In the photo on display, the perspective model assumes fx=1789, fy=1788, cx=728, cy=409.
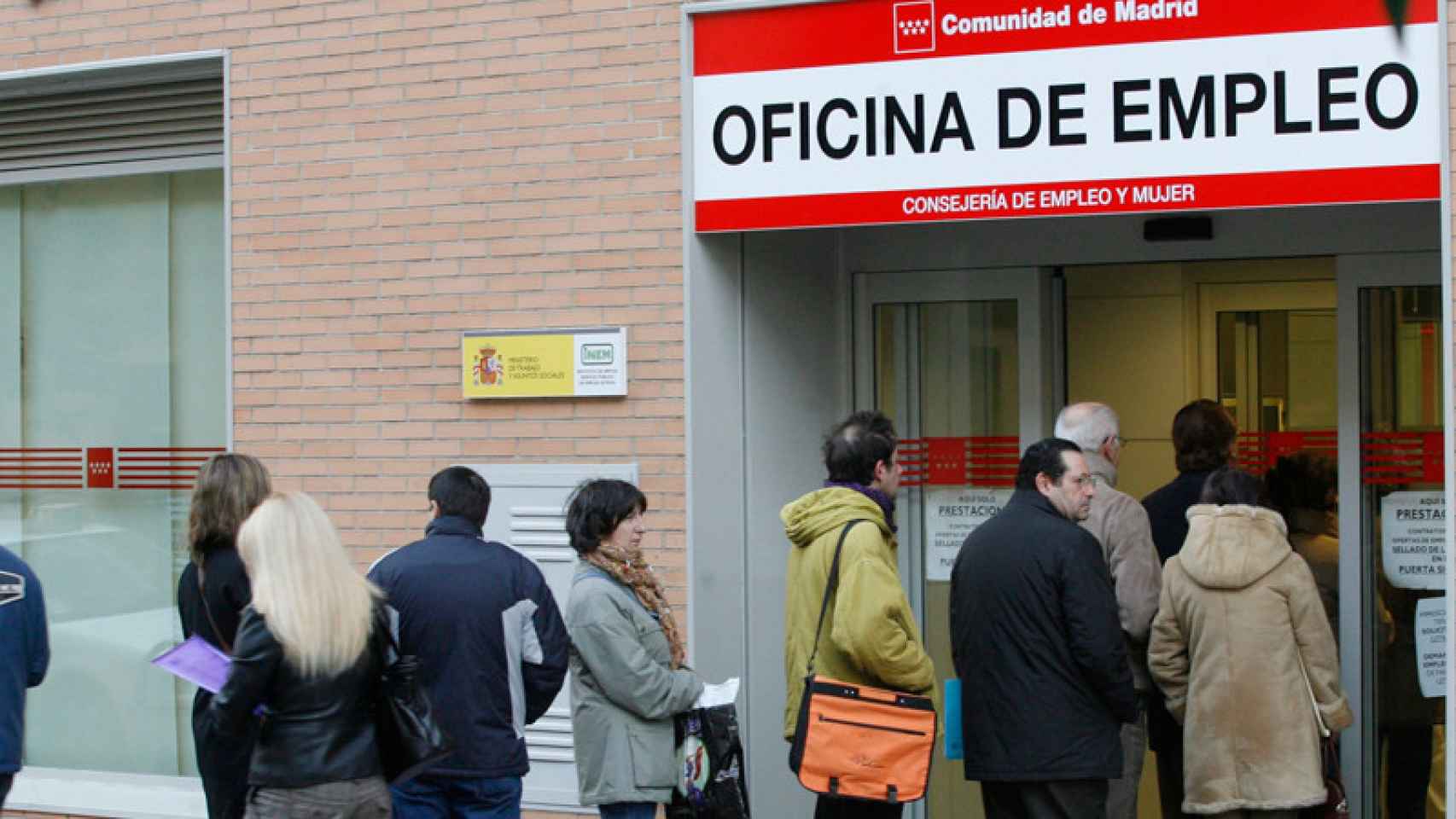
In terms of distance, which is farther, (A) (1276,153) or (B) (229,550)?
(A) (1276,153)

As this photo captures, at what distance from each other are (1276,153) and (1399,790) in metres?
2.63

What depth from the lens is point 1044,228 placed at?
761 centimetres

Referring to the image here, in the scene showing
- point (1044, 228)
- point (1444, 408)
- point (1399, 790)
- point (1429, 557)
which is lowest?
point (1399, 790)

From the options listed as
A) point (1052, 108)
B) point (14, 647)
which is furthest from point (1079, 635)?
point (14, 647)

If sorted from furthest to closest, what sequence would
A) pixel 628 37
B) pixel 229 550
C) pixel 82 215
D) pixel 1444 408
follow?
pixel 82 215, pixel 628 37, pixel 1444 408, pixel 229 550

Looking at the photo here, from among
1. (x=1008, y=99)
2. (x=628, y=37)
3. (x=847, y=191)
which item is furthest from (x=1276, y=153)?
(x=628, y=37)

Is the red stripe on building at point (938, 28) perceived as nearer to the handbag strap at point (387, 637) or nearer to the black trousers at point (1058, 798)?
the black trousers at point (1058, 798)

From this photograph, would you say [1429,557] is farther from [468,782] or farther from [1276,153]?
[468,782]

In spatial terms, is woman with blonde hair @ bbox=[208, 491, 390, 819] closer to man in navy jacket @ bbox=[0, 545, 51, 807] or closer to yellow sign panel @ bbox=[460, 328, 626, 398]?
man in navy jacket @ bbox=[0, 545, 51, 807]

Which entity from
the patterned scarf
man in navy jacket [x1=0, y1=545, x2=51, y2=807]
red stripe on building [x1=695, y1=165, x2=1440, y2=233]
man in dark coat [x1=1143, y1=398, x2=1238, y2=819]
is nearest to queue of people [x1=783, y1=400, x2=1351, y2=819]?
the patterned scarf

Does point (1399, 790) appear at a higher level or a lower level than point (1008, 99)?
lower

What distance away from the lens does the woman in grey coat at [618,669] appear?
5.48m

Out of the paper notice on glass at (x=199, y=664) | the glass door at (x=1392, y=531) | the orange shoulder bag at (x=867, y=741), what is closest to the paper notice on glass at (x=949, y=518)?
the glass door at (x=1392, y=531)

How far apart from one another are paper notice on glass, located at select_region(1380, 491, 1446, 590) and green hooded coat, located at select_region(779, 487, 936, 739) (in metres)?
2.42
